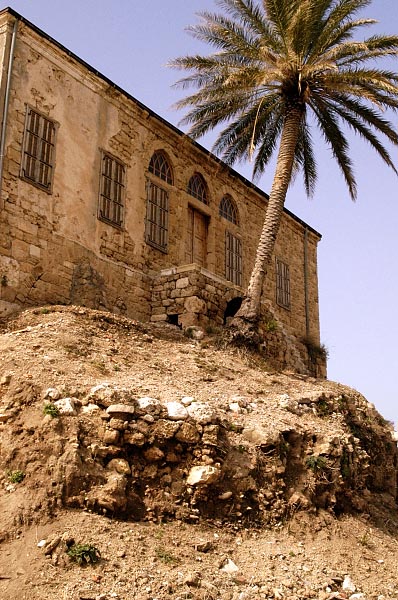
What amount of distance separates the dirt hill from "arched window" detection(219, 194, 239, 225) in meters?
7.97

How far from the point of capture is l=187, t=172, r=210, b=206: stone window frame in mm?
16828

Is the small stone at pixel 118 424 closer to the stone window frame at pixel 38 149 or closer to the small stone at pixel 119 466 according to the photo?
the small stone at pixel 119 466

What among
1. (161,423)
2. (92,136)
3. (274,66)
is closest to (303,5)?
(274,66)

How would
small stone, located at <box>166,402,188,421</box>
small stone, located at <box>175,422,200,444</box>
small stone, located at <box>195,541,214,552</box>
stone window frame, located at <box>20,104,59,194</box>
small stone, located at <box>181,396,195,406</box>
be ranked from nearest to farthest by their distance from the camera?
small stone, located at <box>195,541,214,552</box> → small stone, located at <box>175,422,200,444</box> → small stone, located at <box>166,402,188,421</box> → small stone, located at <box>181,396,195,406</box> → stone window frame, located at <box>20,104,59,194</box>

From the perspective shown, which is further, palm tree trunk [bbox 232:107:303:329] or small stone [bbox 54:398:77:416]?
palm tree trunk [bbox 232:107:303:329]

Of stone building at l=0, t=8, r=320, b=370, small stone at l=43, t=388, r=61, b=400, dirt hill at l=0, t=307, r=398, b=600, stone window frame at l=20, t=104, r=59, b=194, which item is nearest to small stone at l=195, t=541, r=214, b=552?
dirt hill at l=0, t=307, r=398, b=600

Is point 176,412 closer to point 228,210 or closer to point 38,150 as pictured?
point 38,150

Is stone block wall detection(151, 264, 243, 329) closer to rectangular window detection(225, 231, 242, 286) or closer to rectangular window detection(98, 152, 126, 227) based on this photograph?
rectangular window detection(98, 152, 126, 227)

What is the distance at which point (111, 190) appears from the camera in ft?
46.5

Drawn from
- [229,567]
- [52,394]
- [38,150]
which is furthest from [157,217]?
[229,567]

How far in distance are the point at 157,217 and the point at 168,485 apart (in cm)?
866

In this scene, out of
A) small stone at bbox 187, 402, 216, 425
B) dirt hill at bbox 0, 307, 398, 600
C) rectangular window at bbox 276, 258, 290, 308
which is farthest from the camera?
rectangular window at bbox 276, 258, 290, 308

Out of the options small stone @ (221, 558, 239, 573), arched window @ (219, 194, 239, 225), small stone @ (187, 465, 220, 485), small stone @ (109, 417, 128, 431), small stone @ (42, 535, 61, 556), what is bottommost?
small stone @ (221, 558, 239, 573)

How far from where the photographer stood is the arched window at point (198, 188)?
16.9 m
